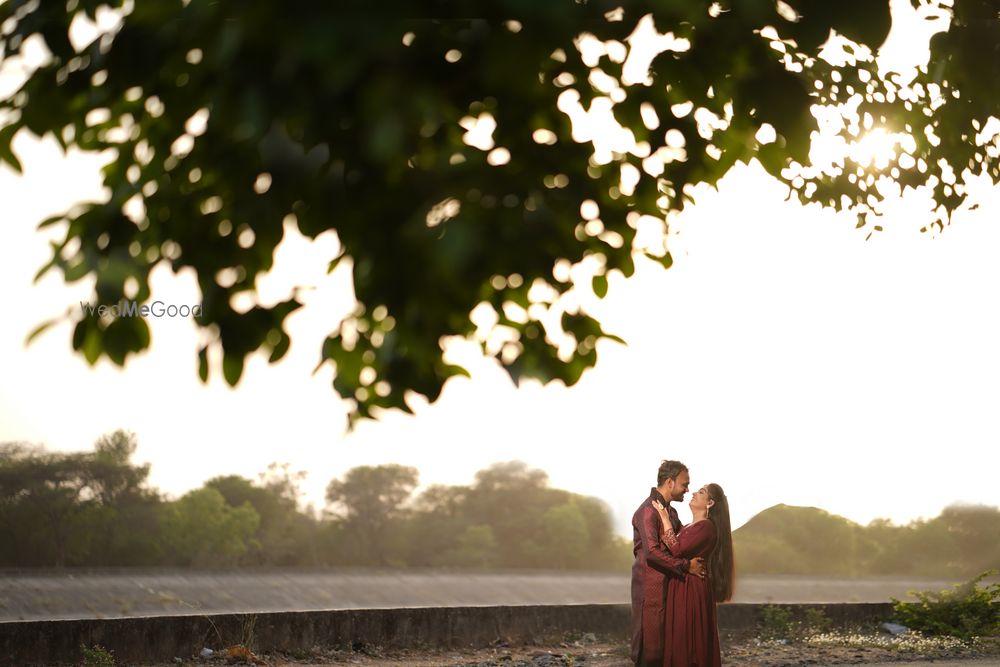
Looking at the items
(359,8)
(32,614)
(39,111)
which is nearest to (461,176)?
(359,8)

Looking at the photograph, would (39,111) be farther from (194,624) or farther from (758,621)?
(758,621)

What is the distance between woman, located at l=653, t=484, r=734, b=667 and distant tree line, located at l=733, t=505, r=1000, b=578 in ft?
44.2

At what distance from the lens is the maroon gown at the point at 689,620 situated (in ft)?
27.5

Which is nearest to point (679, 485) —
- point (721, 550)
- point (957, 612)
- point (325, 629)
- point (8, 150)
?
point (721, 550)

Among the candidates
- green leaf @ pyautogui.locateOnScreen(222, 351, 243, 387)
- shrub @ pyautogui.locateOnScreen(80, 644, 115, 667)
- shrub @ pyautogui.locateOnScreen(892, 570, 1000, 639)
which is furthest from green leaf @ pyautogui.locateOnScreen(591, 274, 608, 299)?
shrub @ pyautogui.locateOnScreen(892, 570, 1000, 639)

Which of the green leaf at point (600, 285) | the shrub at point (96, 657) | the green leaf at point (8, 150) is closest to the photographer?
the green leaf at point (8, 150)

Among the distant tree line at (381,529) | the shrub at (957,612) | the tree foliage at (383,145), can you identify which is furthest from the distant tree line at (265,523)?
the tree foliage at (383,145)

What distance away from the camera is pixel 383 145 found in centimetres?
273

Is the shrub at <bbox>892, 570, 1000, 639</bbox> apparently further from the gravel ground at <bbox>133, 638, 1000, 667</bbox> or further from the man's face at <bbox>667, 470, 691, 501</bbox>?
the man's face at <bbox>667, 470, 691, 501</bbox>

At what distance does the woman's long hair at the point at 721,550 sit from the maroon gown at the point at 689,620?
70 millimetres

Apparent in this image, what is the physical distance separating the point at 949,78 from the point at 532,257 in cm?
479

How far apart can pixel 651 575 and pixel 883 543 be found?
51.8 ft

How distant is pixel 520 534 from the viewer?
1884 centimetres

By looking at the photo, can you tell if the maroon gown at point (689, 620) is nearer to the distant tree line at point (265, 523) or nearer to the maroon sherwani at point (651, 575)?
the maroon sherwani at point (651, 575)
